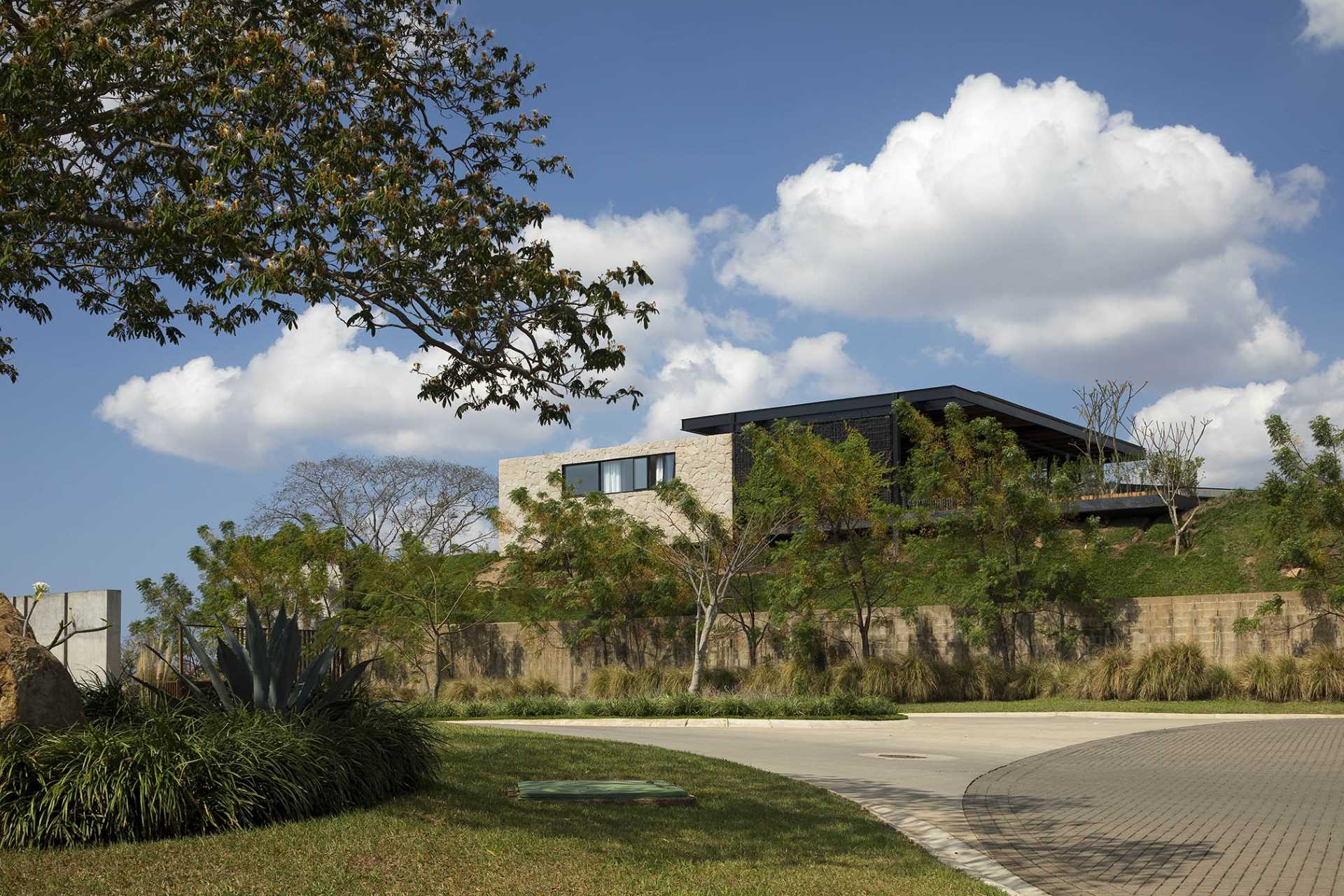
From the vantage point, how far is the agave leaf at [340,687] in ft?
33.5

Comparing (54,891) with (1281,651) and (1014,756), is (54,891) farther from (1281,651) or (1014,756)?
(1281,651)

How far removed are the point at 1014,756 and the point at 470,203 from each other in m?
10.7

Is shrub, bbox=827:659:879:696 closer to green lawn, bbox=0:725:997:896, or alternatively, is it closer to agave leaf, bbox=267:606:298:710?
green lawn, bbox=0:725:997:896

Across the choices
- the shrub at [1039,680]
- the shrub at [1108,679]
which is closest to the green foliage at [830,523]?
the shrub at [1039,680]

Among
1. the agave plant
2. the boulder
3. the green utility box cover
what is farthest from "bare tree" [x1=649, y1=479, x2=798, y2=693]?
the boulder

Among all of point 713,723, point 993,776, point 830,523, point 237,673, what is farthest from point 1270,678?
point 237,673

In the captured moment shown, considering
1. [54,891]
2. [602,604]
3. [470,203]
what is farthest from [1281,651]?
[54,891]

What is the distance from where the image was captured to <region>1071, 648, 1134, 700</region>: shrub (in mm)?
27516

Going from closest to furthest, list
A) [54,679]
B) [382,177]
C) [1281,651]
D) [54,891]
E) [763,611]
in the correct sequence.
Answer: [54,891] → [54,679] → [382,177] → [1281,651] → [763,611]

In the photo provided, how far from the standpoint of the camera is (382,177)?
11.0m

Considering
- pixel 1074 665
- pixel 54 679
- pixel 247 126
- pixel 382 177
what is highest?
pixel 247 126

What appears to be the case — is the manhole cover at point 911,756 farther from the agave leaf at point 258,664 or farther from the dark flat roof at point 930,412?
the dark flat roof at point 930,412

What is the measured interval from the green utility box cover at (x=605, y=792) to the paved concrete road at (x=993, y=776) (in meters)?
2.02

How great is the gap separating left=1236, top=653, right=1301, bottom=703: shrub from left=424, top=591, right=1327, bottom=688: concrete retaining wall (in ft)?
6.80
